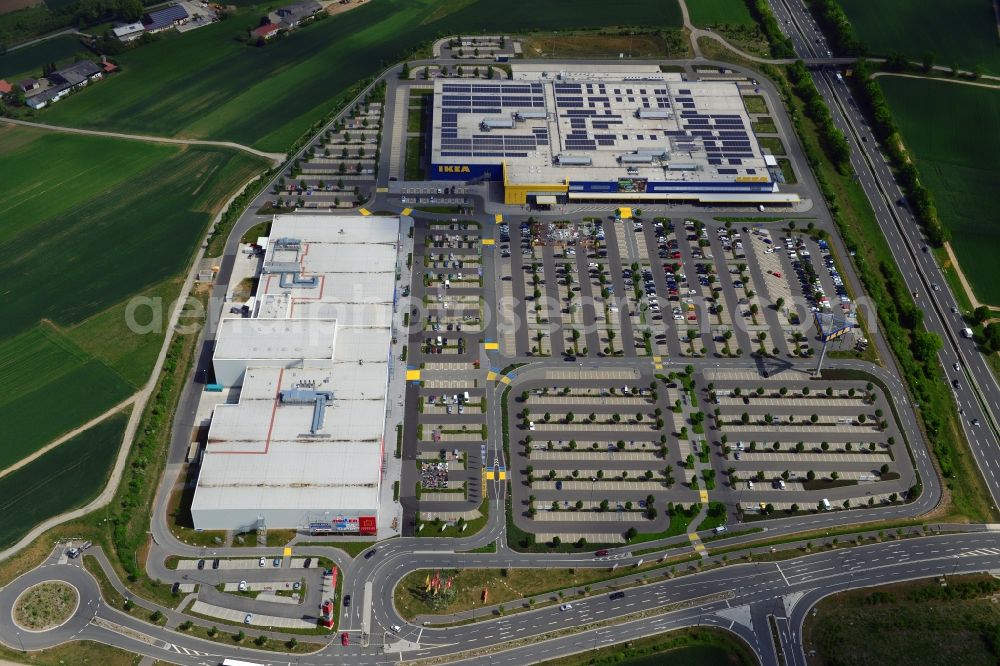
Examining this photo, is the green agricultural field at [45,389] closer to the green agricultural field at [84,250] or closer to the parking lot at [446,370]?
the green agricultural field at [84,250]

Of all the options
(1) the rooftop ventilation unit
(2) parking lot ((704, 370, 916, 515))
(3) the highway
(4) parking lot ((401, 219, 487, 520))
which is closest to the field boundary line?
(1) the rooftop ventilation unit

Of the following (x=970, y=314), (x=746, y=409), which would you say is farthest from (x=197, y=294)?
(x=970, y=314)

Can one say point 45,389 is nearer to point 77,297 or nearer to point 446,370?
point 77,297

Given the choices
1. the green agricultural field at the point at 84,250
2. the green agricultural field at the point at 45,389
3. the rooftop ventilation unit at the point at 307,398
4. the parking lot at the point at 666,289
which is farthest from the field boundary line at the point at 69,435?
the parking lot at the point at 666,289

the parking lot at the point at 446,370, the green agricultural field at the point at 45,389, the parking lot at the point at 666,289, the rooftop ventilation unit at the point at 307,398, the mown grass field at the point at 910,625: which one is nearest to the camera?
the mown grass field at the point at 910,625

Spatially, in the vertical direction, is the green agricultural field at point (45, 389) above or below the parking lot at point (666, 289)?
below

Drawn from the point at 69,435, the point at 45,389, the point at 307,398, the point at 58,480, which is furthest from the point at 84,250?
the point at 307,398

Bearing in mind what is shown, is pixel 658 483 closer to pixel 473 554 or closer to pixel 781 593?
pixel 781 593
